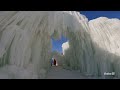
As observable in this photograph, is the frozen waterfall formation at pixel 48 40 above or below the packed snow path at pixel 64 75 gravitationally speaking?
above

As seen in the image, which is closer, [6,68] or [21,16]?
[6,68]

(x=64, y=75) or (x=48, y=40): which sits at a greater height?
(x=48, y=40)

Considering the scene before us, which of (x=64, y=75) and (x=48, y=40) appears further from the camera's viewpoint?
(x=64, y=75)

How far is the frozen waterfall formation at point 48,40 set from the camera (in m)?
8.55

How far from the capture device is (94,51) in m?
12.8

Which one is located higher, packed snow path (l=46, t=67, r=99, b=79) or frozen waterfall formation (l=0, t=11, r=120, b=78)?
frozen waterfall formation (l=0, t=11, r=120, b=78)

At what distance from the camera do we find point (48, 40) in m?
12.2

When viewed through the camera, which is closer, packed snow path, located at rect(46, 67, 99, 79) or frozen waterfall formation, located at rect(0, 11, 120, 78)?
frozen waterfall formation, located at rect(0, 11, 120, 78)

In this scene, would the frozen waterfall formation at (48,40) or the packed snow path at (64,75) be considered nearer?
the frozen waterfall formation at (48,40)

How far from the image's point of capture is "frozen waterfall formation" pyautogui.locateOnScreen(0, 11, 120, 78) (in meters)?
8.55
